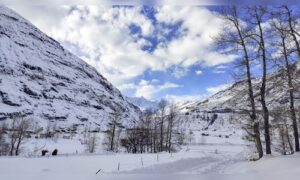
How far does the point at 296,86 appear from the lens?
13.1m

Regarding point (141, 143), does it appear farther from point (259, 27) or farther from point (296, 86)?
point (296, 86)

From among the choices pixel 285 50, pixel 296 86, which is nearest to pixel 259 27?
pixel 285 50

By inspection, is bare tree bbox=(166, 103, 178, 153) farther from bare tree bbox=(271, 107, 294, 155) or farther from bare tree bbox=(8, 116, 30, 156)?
bare tree bbox=(8, 116, 30, 156)

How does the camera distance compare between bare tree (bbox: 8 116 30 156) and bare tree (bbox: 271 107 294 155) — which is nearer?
bare tree (bbox: 271 107 294 155)

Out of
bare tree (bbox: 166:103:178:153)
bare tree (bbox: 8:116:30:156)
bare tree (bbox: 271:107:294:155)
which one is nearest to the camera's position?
bare tree (bbox: 271:107:294:155)

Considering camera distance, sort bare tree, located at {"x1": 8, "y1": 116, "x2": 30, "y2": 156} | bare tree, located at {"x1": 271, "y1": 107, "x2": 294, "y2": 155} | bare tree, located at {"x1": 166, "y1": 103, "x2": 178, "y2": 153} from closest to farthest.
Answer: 1. bare tree, located at {"x1": 271, "y1": 107, "x2": 294, "y2": 155}
2. bare tree, located at {"x1": 8, "y1": 116, "x2": 30, "y2": 156}
3. bare tree, located at {"x1": 166, "y1": 103, "x2": 178, "y2": 153}

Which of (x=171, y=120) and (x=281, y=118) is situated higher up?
(x=171, y=120)

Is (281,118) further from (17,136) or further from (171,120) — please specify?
(17,136)

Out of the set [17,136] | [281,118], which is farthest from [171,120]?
[281,118]

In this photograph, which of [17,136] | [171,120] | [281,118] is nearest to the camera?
[281,118]

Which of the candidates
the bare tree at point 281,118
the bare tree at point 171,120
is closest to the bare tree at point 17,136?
the bare tree at point 171,120

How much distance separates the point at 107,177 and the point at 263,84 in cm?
1367

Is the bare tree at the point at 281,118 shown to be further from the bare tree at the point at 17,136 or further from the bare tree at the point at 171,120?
the bare tree at the point at 17,136

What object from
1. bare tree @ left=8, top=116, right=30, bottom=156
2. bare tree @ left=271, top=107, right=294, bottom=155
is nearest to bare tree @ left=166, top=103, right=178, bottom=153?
bare tree @ left=271, top=107, right=294, bottom=155
